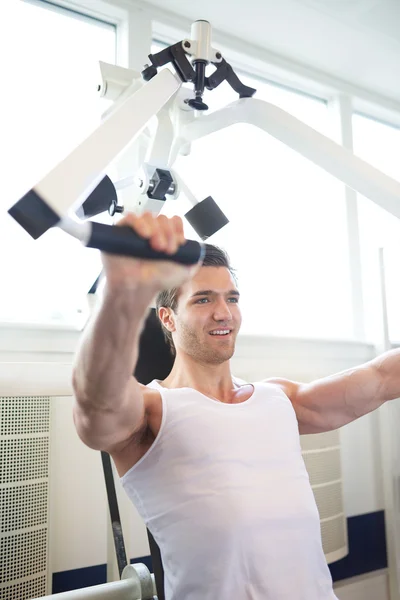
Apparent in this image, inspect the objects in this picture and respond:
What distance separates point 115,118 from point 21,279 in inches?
47.2

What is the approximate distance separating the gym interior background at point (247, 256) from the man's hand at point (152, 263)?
58 cm

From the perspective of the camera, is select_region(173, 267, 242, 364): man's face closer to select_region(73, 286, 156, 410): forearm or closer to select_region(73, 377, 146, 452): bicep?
select_region(73, 377, 146, 452): bicep

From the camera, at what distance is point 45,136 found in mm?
2062

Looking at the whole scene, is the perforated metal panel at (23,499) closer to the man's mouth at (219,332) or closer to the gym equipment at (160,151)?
the man's mouth at (219,332)

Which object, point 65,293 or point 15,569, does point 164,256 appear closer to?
point 15,569

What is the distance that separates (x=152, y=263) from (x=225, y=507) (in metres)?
0.65

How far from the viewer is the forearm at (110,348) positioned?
76 centimetres

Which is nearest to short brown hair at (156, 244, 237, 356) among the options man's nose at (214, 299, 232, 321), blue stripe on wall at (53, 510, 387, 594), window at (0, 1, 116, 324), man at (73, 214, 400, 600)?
man at (73, 214, 400, 600)

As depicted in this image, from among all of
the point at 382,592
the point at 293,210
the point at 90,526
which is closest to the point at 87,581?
the point at 90,526

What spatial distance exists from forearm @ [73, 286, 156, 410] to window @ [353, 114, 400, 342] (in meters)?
1.89

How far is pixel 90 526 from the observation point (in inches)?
68.5

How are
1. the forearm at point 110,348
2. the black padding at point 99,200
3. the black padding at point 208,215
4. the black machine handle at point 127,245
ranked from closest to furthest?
the black machine handle at point 127,245 → the forearm at point 110,348 → the black padding at point 99,200 → the black padding at point 208,215

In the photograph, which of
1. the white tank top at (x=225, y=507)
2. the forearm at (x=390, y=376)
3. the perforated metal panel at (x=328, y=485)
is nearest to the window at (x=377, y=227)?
the perforated metal panel at (x=328, y=485)

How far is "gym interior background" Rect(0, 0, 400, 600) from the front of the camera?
1445 millimetres
